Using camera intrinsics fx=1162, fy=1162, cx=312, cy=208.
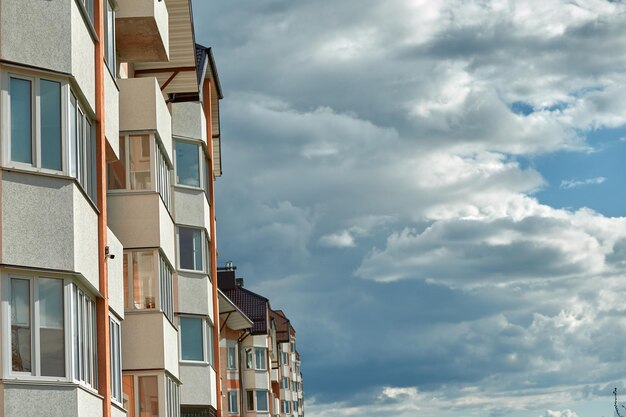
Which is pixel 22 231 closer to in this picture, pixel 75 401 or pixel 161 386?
pixel 75 401

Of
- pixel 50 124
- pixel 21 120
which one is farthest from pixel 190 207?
pixel 21 120

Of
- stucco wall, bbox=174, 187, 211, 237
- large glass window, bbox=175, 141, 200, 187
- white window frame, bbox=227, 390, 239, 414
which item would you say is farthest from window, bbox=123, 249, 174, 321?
white window frame, bbox=227, 390, 239, 414

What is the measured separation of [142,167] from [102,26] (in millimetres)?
5934

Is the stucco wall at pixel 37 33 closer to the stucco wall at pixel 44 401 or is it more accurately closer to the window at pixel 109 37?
the window at pixel 109 37

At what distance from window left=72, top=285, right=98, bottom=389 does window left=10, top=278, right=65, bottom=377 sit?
0.40 meters

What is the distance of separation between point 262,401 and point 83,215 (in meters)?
49.1

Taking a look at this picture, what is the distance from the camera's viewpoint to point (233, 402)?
59375 mm

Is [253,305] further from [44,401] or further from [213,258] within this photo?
[44,401]

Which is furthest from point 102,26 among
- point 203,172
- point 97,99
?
point 203,172

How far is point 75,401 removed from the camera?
15.3 metres

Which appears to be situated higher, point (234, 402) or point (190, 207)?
point (190, 207)

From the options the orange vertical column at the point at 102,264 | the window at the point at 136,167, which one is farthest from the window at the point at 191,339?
the orange vertical column at the point at 102,264

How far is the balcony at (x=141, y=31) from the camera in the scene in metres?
22.5

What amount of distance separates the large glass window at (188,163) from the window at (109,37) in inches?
390
